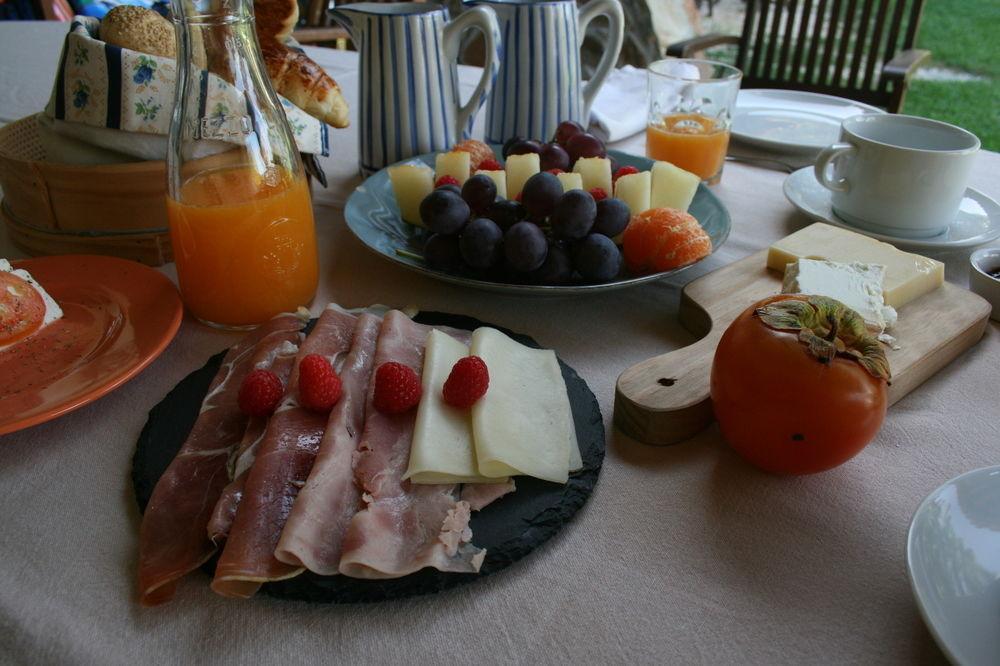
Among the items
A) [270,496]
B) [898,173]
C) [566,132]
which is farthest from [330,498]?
[898,173]

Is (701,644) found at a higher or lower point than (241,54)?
lower

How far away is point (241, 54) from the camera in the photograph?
0.84m

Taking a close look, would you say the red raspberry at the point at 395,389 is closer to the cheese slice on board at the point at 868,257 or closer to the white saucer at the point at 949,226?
the cheese slice on board at the point at 868,257

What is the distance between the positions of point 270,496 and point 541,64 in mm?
995

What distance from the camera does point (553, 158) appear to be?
1.19m

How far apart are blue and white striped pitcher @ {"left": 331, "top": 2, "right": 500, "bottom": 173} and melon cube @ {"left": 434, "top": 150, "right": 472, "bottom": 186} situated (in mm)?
211

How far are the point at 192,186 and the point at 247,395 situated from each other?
1.03 feet

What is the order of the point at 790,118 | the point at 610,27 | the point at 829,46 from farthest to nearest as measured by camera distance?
the point at 829,46 → the point at 790,118 → the point at 610,27

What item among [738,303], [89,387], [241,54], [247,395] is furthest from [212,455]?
[738,303]

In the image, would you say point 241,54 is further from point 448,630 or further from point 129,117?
point 448,630

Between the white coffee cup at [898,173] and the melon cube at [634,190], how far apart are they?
0.31 m

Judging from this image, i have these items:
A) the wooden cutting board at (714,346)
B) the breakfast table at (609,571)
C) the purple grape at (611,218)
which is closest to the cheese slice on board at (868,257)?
the wooden cutting board at (714,346)

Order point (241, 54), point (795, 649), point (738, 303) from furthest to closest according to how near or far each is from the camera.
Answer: point (738, 303) → point (241, 54) → point (795, 649)

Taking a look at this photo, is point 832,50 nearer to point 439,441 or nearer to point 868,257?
point 868,257
